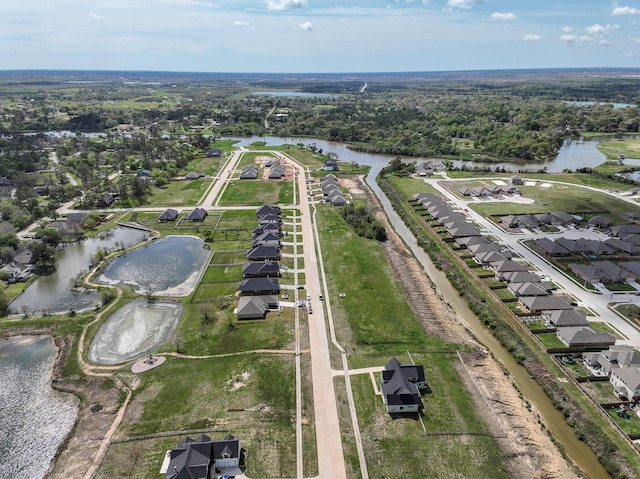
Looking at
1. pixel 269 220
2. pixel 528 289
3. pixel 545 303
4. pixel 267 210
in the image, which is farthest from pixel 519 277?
pixel 267 210

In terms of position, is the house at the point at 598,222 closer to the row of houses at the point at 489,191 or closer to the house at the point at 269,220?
the row of houses at the point at 489,191

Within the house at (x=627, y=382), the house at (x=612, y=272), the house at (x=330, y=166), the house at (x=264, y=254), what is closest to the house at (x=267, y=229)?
the house at (x=264, y=254)

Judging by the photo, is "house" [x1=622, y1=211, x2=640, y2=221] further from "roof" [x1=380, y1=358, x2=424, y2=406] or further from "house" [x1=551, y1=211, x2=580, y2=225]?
"roof" [x1=380, y1=358, x2=424, y2=406]

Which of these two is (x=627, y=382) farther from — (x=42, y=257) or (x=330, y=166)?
(x=330, y=166)

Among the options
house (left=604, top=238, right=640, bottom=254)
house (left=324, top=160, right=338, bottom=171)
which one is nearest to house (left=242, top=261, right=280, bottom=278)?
house (left=604, top=238, right=640, bottom=254)

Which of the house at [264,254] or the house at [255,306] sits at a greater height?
the house at [264,254]

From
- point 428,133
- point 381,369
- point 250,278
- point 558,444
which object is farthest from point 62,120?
point 558,444
